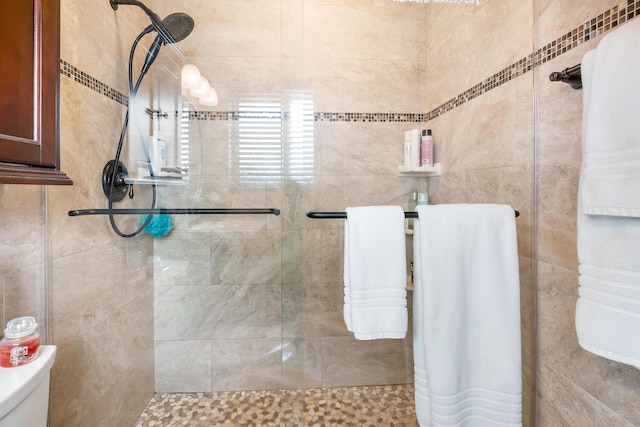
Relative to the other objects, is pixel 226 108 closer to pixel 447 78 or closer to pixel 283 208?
pixel 283 208

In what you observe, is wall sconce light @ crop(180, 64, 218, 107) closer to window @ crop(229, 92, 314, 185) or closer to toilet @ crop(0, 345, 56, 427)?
window @ crop(229, 92, 314, 185)

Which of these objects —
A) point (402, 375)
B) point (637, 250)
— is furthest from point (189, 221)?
point (637, 250)

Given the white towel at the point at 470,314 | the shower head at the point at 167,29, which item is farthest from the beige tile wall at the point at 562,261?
the shower head at the point at 167,29

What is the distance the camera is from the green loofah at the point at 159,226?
141cm

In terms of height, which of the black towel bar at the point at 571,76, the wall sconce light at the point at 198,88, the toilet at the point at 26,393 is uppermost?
the wall sconce light at the point at 198,88

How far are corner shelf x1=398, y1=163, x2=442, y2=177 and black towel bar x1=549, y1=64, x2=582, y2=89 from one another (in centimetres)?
68

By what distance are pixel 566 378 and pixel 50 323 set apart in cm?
172

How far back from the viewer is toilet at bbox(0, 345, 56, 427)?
0.62 meters

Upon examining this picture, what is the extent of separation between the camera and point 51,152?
0.67 meters

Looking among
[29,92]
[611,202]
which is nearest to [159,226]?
[29,92]

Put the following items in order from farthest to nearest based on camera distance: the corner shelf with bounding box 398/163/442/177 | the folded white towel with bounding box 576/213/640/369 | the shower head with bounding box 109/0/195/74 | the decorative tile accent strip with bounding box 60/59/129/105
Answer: the corner shelf with bounding box 398/163/442/177 < the shower head with bounding box 109/0/195/74 < the decorative tile accent strip with bounding box 60/59/129/105 < the folded white towel with bounding box 576/213/640/369

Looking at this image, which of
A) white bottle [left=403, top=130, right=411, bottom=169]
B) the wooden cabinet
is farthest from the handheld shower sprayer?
white bottle [left=403, top=130, right=411, bottom=169]

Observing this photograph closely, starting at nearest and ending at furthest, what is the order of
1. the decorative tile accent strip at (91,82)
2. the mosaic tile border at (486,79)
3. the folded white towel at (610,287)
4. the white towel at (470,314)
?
the folded white towel at (610,287) → the mosaic tile border at (486,79) → the white towel at (470,314) → the decorative tile accent strip at (91,82)

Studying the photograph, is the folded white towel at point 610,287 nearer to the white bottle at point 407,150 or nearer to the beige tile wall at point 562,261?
the beige tile wall at point 562,261
